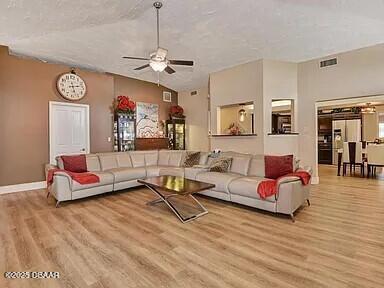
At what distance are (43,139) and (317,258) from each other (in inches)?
240

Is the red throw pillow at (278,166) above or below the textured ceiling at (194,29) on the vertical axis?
below

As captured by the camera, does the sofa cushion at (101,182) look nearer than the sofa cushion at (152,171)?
Yes

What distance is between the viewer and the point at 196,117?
888 cm

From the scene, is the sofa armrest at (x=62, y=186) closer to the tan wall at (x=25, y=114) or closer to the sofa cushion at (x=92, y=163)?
the sofa cushion at (x=92, y=163)

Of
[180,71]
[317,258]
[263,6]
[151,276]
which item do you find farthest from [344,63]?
[151,276]

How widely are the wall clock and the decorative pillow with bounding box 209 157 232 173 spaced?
4.10 meters

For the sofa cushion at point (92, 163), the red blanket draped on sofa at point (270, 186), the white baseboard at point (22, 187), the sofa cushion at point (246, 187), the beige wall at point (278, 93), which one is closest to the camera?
the red blanket draped on sofa at point (270, 186)

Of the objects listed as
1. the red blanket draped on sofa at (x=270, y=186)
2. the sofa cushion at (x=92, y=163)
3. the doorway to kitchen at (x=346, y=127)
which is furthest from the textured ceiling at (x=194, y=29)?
the doorway to kitchen at (x=346, y=127)

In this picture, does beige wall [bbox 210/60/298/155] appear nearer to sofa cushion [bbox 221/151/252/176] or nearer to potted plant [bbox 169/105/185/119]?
sofa cushion [bbox 221/151/252/176]

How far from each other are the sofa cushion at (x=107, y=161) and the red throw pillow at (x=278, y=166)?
11.3ft

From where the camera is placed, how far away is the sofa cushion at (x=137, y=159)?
19.1ft

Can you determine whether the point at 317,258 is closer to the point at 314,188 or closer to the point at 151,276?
the point at 151,276

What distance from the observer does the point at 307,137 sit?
19.9 feet

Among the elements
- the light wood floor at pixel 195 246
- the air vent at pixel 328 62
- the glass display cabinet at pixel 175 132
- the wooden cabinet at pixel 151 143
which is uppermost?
the air vent at pixel 328 62
